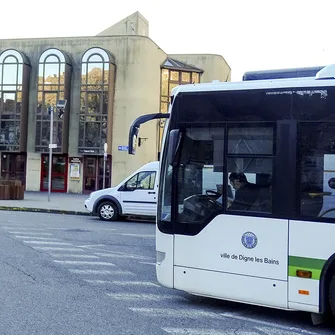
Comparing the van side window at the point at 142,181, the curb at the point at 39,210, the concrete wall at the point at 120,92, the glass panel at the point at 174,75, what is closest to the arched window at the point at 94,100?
the concrete wall at the point at 120,92

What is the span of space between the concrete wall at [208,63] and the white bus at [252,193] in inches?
1169

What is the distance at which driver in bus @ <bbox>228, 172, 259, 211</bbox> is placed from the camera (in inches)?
226

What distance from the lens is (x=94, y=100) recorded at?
31.0 m

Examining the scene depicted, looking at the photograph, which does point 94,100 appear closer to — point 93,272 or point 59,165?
point 59,165

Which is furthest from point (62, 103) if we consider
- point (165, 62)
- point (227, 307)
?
point (227, 307)

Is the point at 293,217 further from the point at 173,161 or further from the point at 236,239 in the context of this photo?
the point at 173,161

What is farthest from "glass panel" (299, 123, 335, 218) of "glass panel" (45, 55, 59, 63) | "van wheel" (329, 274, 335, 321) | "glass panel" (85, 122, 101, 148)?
"glass panel" (45, 55, 59, 63)

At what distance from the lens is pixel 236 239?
5781 mm

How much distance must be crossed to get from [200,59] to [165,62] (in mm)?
3323

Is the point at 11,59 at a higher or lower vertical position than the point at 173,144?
higher

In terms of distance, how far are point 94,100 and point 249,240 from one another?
86.8 feet

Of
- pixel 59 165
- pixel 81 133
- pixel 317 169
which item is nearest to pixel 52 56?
pixel 81 133

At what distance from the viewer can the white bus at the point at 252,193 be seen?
5391mm

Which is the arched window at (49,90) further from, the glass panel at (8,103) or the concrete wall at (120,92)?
the glass panel at (8,103)
